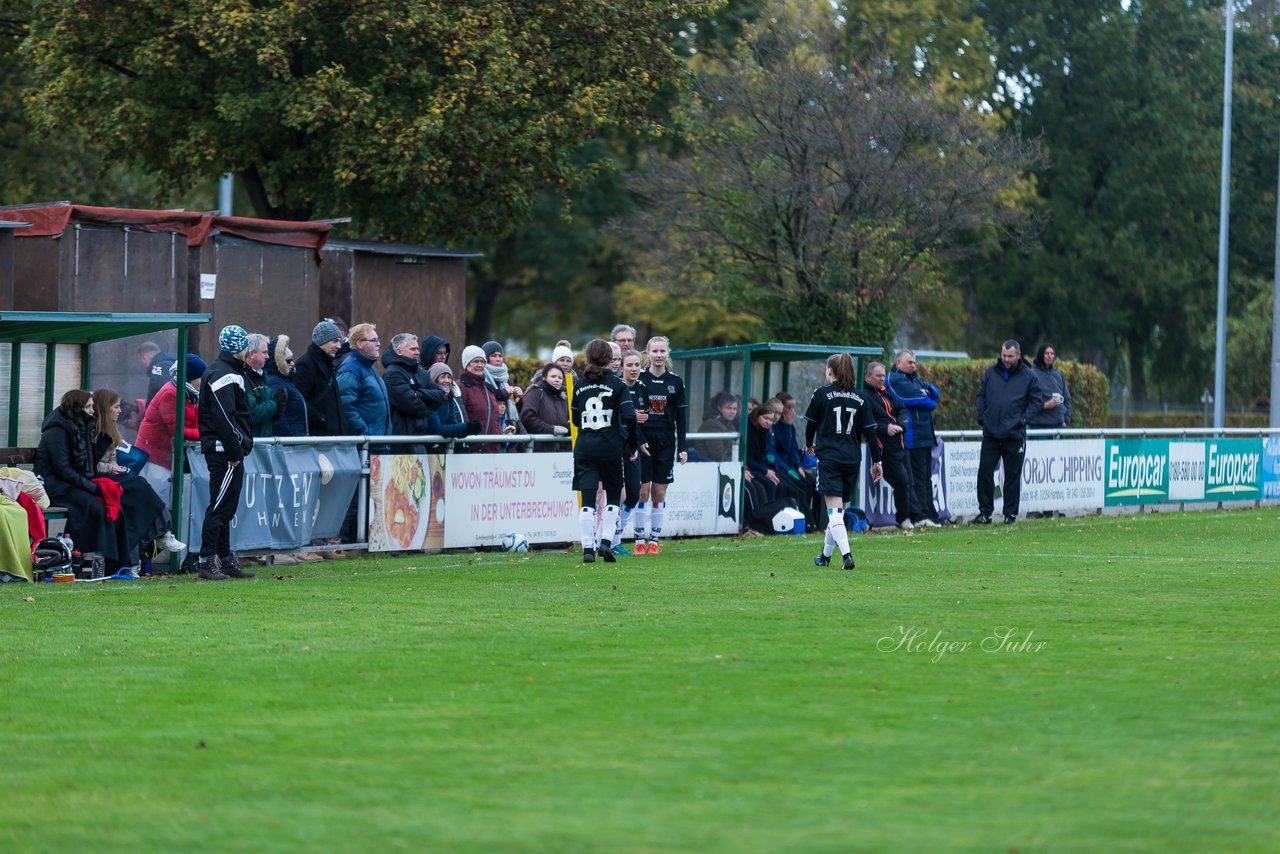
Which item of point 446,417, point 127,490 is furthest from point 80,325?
point 446,417

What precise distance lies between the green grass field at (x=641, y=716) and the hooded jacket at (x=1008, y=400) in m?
8.33

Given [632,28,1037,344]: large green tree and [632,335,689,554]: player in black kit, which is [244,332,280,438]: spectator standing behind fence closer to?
[632,335,689,554]: player in black kit

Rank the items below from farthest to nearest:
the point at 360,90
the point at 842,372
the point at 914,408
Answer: the point at 360,90 < the point at 914,408 < the point at 842,372

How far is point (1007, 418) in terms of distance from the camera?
22828mm

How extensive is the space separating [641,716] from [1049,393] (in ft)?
54.0

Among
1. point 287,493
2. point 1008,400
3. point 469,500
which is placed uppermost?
point 1008,400

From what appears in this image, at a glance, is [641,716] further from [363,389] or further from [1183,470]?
[1183,470]

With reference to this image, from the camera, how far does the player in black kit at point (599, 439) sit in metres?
16.3

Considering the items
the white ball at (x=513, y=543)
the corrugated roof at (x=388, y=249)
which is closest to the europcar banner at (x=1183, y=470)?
the corrugated roof at (x=388, y=249)

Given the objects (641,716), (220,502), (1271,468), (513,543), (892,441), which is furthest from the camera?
(1271,468)

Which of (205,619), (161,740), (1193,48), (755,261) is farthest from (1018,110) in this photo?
(161,740)

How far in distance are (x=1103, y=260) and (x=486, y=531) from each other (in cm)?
4440

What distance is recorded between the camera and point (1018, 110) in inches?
2370

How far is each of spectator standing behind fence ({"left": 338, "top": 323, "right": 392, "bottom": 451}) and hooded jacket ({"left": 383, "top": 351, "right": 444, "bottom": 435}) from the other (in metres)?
0.13
